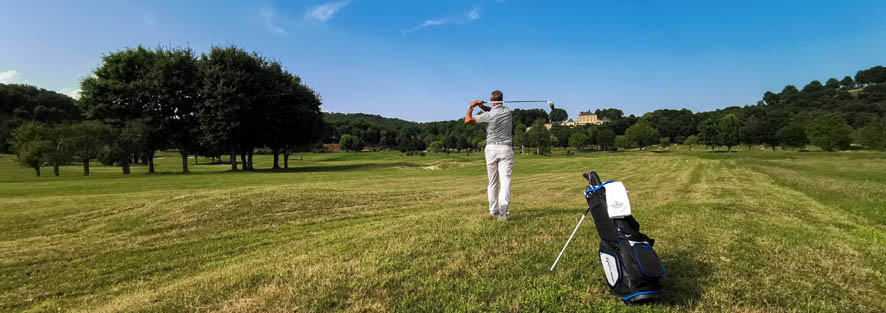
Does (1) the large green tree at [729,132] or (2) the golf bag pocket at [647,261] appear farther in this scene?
(1) the large green tree at [729,132]

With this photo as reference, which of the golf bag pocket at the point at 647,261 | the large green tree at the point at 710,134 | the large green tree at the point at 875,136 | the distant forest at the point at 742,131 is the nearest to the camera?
the golf bag pocket at the point at 647,261

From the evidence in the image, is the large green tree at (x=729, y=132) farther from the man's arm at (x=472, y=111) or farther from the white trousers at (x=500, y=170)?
the man's arm at (x=472, y=111)

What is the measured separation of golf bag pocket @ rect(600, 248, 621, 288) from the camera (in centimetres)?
373

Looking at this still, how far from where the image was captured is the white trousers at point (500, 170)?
24.0 ft

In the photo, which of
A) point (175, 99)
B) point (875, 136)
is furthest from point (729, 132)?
point (175, 99)

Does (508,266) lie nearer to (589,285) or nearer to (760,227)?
(589,285)

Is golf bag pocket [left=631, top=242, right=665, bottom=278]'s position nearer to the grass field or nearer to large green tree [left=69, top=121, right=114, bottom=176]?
the grass field

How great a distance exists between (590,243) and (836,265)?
11.0 ft

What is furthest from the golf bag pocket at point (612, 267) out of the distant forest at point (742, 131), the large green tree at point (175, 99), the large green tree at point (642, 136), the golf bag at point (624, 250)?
the large green tree at point (642, 136)

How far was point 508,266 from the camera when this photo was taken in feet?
15.4

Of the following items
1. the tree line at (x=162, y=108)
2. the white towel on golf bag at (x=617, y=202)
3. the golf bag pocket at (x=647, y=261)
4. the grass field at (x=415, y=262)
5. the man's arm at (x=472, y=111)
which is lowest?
the grass field at (x=415, y=262)

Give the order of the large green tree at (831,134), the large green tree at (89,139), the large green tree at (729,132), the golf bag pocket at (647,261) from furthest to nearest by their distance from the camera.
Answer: the large green tree at (729,132)
the large green tree at (831,134)
the large green tree at (89,139)
the golf bag pocket at (647,261)

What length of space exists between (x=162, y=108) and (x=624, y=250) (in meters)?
47.3

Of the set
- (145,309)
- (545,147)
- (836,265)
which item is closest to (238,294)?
(145,309)
